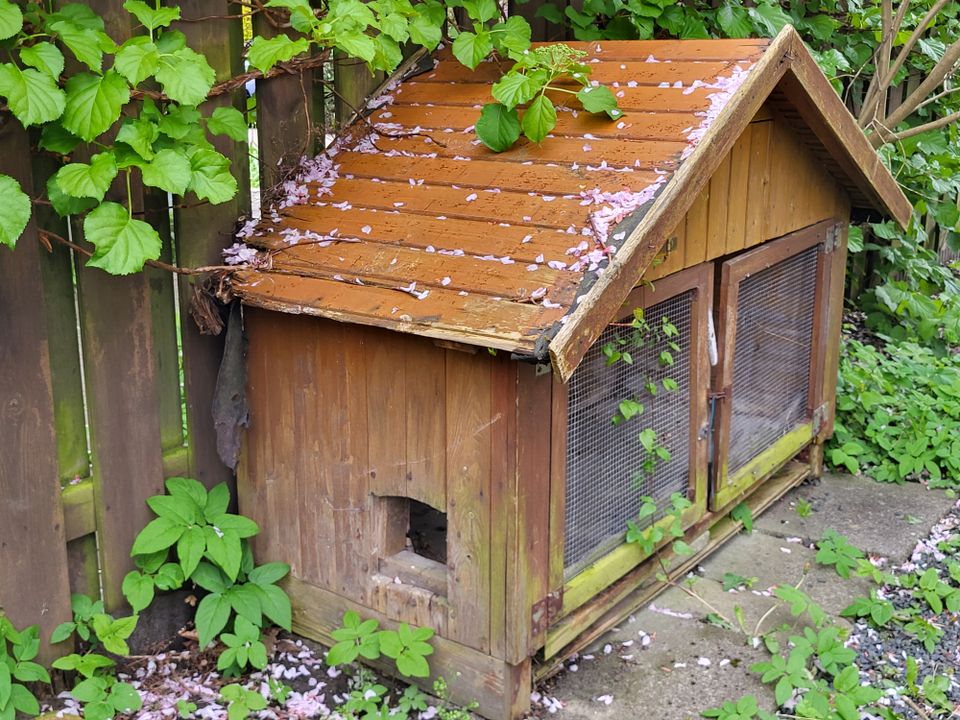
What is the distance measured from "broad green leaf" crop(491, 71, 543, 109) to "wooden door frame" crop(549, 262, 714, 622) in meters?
0.64

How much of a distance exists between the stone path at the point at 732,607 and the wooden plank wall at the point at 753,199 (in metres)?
1.22

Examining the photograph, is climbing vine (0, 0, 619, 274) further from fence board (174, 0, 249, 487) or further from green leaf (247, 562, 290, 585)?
green leaf (247, 562, 290, 585)

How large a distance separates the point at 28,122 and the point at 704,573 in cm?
278

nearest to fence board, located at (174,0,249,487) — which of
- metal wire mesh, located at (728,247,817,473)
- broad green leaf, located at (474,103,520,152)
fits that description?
broad green leaf, located at (474,103,520,152)

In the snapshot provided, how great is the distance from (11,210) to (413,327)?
38.3 inches

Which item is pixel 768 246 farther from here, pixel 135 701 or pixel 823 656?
pixel 135 701

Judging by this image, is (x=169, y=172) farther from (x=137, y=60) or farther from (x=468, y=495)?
(x=468, y=495)

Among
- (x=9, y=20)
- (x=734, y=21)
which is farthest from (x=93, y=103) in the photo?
(x=734, y=21)

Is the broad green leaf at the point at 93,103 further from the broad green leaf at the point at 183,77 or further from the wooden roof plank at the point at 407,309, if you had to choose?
the wooden roof plank at the point at 407,309

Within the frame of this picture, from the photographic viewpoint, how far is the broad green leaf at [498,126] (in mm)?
3135

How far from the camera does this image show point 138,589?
315cm

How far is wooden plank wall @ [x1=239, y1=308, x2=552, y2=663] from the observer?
111 inches

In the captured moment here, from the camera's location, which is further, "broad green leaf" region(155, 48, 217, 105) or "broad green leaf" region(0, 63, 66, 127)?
"broad green leaf" region(155, 48, 217, 105)

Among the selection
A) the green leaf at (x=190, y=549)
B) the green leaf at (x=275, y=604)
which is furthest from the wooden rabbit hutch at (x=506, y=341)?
the green leaf at (x=190, y=549)
